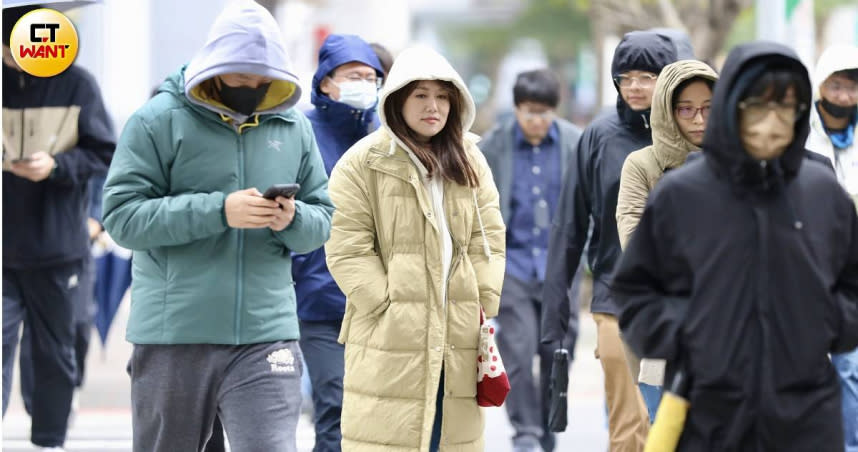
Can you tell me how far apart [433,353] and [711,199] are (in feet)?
5.84

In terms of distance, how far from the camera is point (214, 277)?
5312mm

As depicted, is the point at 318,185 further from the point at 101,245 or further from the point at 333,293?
the point at 101,245

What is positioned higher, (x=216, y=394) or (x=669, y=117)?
(x=669, y=117)

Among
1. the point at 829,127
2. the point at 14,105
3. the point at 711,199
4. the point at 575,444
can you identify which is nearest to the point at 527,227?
the point at 575,444

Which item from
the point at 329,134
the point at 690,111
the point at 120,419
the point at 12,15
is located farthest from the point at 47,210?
the point at 690,111

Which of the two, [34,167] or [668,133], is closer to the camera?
[668,133]

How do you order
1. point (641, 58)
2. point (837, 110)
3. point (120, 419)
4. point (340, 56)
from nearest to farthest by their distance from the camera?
point (641, 58) < point (340, 56) < point (837, 110) < point (120, 419)

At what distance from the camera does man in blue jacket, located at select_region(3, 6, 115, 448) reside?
768 cm

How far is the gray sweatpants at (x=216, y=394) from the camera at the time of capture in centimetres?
528

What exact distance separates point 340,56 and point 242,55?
6.07 feet

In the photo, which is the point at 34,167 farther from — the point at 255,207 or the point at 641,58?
the point at 641,58

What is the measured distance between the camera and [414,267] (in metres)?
5.65

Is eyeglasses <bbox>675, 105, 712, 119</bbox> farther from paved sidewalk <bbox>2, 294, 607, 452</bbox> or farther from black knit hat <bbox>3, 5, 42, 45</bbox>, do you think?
paved sidewalk <bbox>2, 294, 607, 452</bbox>

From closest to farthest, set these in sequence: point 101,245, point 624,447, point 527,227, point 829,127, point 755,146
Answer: point 755,146 → point 624,447 → point 829,127 → point 527,227 → point 101,245
